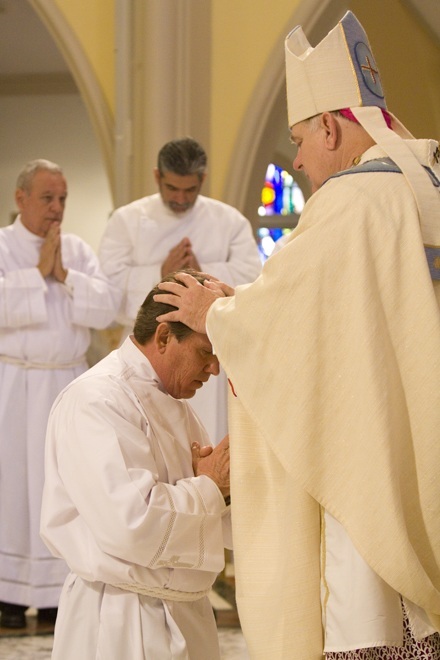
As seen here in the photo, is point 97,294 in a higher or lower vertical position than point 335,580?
higher

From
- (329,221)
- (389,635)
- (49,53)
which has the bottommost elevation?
(389,635)

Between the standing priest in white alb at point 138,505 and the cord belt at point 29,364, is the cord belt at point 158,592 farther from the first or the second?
the cord belt at point 29,364

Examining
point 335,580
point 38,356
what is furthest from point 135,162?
point 335,580

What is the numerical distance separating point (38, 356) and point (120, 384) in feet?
8.74

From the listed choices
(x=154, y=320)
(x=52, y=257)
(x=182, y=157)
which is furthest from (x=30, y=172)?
(x=154, y=320)

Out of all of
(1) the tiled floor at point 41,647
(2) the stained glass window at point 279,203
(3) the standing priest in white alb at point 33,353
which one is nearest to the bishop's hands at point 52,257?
(3) the standing priest in white alb at point 33,353

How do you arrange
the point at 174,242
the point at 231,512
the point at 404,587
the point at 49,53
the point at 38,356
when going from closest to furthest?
the point at 404,587 → the point at 231,512 → the point at 38,356 → the point at 174,242 → the point at 49,53

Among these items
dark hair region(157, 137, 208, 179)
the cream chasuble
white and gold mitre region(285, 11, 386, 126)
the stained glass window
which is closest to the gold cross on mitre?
white and gold mitre region(285, 11, 386, 126)

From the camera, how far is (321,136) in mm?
2932

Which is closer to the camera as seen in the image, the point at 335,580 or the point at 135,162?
the point at 335,580

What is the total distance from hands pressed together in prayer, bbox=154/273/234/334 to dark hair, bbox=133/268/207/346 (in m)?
0.02

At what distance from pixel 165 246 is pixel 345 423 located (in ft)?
11.2

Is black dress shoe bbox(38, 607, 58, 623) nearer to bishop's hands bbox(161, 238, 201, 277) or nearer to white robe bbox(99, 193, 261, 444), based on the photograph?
white robe bbox(99, 193, 261, 444)

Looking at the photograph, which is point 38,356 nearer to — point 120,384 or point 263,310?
point 120,384
